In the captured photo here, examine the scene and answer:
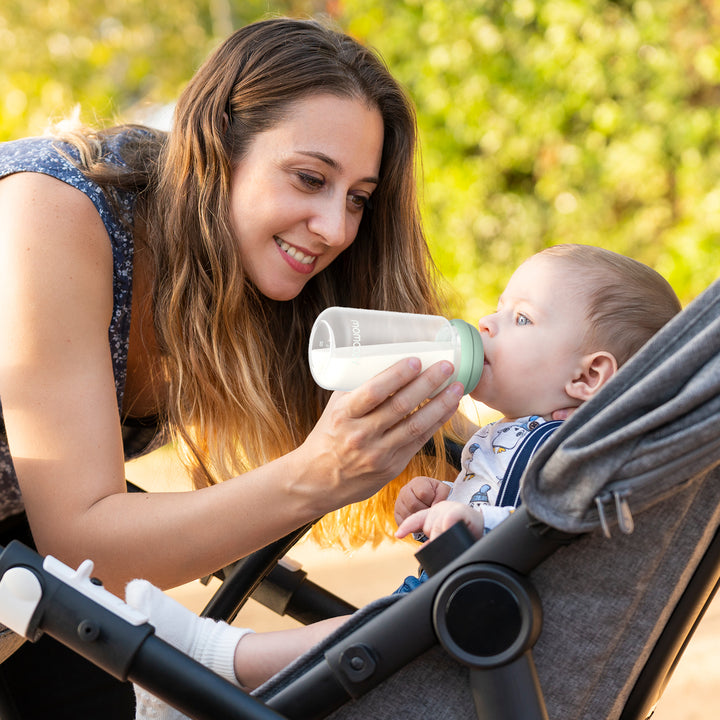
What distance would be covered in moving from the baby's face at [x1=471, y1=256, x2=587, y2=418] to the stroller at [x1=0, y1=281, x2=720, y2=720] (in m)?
0.45

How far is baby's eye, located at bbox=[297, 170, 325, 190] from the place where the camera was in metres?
1.69

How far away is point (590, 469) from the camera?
2.90 feet

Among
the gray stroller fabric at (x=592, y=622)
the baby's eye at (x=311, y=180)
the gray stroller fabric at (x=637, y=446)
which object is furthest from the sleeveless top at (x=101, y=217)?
the gray stroller fabric at (x=637, y=446)

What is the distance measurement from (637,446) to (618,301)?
592 mm

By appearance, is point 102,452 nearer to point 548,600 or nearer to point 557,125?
point 548,600

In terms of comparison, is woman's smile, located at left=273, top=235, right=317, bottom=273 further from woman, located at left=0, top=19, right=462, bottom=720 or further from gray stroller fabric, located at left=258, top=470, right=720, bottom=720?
gray stroller fabric, located at left=258, top=470, right=720, bottom=720

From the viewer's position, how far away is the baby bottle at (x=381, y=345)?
4.47ft

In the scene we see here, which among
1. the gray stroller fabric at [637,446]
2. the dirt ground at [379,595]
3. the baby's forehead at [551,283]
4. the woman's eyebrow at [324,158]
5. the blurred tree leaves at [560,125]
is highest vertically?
the woman's eyebrow at [324,158]

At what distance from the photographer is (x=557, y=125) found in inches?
187

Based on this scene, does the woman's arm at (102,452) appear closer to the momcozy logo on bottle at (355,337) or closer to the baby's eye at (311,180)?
the momcozy logo on bottle at (355,337)

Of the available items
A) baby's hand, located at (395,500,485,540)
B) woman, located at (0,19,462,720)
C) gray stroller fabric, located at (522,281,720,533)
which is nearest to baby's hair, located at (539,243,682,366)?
woman, located at (0,19,462,720)

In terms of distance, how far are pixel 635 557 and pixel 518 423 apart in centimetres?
47

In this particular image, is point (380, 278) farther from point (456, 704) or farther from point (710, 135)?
point (710, 135)

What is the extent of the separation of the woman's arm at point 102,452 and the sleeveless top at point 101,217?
0.10 m
